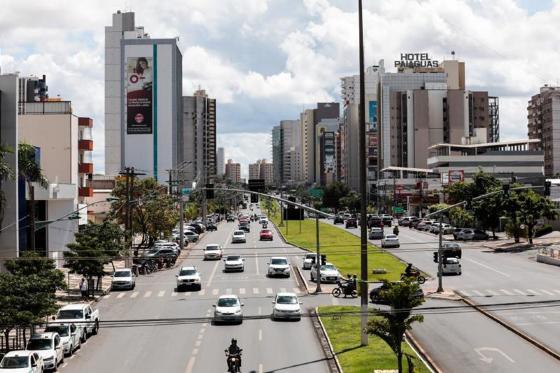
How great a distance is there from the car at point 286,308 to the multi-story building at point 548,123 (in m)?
152

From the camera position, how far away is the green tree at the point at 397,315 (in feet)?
87.2

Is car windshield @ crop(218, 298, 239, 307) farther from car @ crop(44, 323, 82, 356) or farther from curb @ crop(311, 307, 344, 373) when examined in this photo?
car @ crop(44, 323, 82, 356)

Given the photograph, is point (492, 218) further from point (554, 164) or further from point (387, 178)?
point (554, 164)

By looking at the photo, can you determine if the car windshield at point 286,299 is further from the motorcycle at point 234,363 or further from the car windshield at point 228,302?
the motorcycle at point 234,363

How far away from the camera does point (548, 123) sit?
612 ft

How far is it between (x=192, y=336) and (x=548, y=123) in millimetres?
168559

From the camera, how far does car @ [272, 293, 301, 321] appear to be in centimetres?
3878

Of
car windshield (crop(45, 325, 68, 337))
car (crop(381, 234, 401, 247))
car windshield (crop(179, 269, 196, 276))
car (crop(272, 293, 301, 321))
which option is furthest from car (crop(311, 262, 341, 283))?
car windshield (crop(45, 325, 68, 337))

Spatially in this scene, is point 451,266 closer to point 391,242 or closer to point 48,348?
point 391,242

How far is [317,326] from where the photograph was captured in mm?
37688

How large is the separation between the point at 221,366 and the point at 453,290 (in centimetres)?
2545

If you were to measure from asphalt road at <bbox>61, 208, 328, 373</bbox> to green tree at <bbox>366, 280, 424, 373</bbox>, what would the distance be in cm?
316

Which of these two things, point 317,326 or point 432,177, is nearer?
point 317,326

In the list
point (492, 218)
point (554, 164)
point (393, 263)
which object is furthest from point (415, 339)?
point (554, 164)
